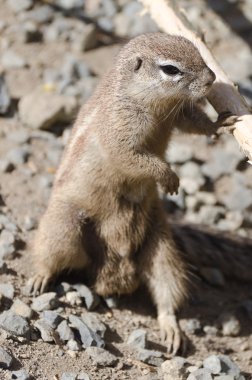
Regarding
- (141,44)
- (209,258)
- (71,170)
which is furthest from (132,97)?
(209,258)

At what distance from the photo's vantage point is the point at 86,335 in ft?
16.0

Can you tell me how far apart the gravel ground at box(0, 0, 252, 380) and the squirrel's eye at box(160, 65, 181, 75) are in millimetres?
1614

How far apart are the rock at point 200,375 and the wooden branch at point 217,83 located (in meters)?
1.36

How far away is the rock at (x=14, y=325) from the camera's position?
183 inches

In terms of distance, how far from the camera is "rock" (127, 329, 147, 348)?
5.07m

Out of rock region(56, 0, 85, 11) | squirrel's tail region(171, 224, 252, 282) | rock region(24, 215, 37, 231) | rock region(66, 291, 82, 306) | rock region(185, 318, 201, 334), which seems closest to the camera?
rock region(66, 291, 82, 306)

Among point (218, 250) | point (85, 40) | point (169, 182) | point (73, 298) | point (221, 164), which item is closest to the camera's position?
point (169, 182)

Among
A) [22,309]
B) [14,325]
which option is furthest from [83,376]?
[22,309]

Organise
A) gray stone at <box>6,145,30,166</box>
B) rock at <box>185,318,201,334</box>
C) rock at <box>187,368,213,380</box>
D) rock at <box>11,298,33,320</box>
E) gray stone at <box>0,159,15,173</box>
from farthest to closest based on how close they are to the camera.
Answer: gray stone at <box>6,145,30,166</box> < gray stone at <box>0,159,15,173</box> < rock at <box>185,318,201,334</box> < rock at <box>11,298,33,320</box> < rock at <box>187,368,213,380</box>

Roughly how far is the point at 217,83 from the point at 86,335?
178cm

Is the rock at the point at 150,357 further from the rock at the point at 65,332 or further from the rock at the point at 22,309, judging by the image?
the rock at the point at 22,309

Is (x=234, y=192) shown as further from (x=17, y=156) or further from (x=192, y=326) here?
(x=17, y=156)

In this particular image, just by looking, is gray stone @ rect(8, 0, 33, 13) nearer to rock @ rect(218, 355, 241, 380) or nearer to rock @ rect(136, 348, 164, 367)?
rock @ rect(136, 348, 164, 367)

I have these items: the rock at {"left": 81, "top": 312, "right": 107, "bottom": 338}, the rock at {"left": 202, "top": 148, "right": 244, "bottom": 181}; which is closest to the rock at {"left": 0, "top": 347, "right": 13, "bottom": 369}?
the rock at {"left": 81, "top": 312, "right": 107, "bottom": 338}
